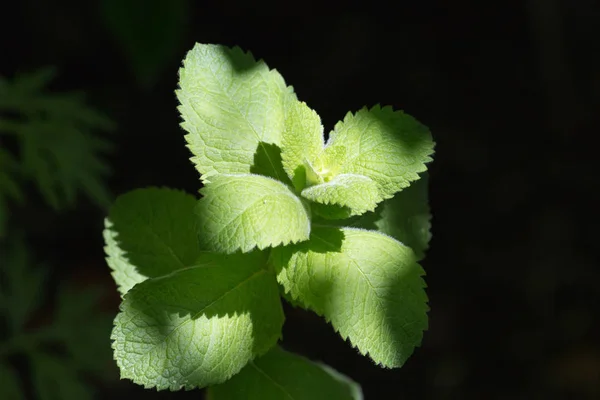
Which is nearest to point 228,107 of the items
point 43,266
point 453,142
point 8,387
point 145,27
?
point 8,387

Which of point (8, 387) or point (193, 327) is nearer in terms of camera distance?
point (193, 327)

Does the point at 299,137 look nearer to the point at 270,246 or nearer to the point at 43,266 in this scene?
the point at 270,246

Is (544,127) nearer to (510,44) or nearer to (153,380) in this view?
(510,44)

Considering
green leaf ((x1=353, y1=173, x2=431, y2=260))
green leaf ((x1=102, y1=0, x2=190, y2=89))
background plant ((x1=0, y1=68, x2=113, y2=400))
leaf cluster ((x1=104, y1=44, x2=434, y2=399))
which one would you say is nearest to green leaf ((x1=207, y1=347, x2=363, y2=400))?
leaf cluster ((x1=104, y1=44, x2=434, y2=399))

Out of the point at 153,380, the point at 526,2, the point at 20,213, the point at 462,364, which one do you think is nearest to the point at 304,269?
the point at 153,380

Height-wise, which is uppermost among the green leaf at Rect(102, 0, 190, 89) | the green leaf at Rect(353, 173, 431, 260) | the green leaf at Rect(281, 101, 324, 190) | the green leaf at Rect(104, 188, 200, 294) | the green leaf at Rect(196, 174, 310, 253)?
the green leaf at Rect(281, 101, 324, 190)

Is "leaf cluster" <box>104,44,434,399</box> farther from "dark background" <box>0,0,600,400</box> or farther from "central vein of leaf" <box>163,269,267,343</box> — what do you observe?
"dark background" <box>0,0,600,400</box>
